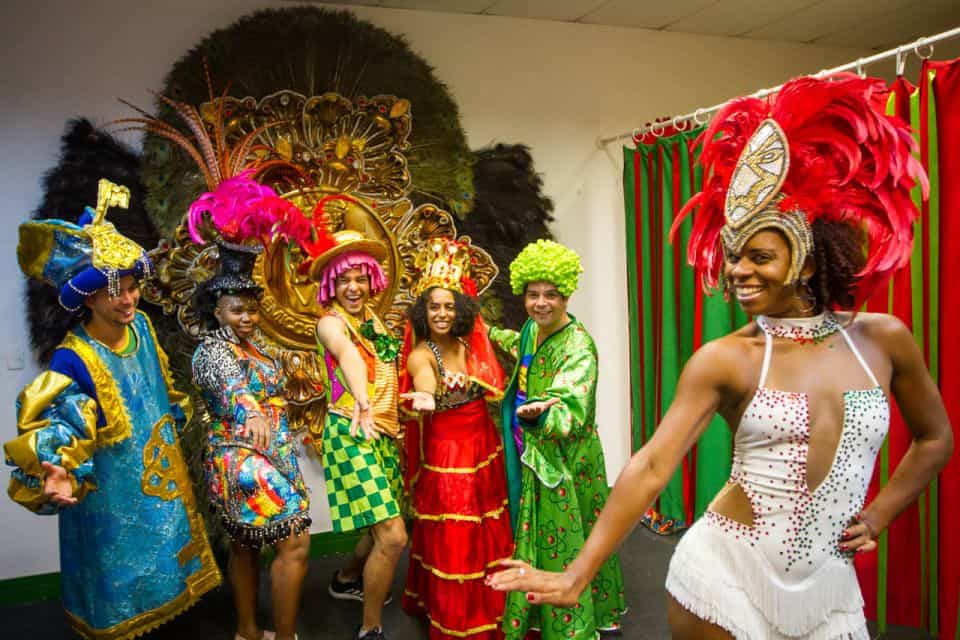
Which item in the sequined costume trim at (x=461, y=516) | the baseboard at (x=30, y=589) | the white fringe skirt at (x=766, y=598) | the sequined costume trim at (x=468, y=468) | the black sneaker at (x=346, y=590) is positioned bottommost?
the black sneaker at (x=346, y=590)

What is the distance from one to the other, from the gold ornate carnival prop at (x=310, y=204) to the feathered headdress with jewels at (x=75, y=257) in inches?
29.6

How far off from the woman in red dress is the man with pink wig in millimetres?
145

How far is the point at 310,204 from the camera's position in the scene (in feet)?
11.4

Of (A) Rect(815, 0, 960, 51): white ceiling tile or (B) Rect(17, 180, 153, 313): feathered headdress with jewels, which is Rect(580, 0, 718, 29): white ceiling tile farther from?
(B) Rect(17, 180, 153, 313): feathered headdress with jewels

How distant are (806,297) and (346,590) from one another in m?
2.54

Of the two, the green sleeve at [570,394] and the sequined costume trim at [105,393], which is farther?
the green sleeve at [570,394]

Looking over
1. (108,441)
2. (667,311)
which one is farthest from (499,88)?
(108,441)

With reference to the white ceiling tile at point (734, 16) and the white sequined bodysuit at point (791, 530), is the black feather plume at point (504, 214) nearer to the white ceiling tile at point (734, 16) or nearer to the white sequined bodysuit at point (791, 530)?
the white ceiling tile at point (734, 16)

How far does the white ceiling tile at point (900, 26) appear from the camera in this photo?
411 centimetres

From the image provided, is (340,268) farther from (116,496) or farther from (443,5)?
(443,5)

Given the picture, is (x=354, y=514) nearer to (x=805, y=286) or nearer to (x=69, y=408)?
(x=69, y=408)

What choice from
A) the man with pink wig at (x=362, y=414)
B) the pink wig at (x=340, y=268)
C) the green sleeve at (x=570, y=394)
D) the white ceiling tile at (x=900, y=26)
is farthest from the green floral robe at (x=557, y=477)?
the white ceiling tile at (x=900, y=26)

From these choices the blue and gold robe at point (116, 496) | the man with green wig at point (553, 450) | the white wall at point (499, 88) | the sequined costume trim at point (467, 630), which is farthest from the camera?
the white wall at point (499, 88)

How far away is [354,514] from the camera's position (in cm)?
268
